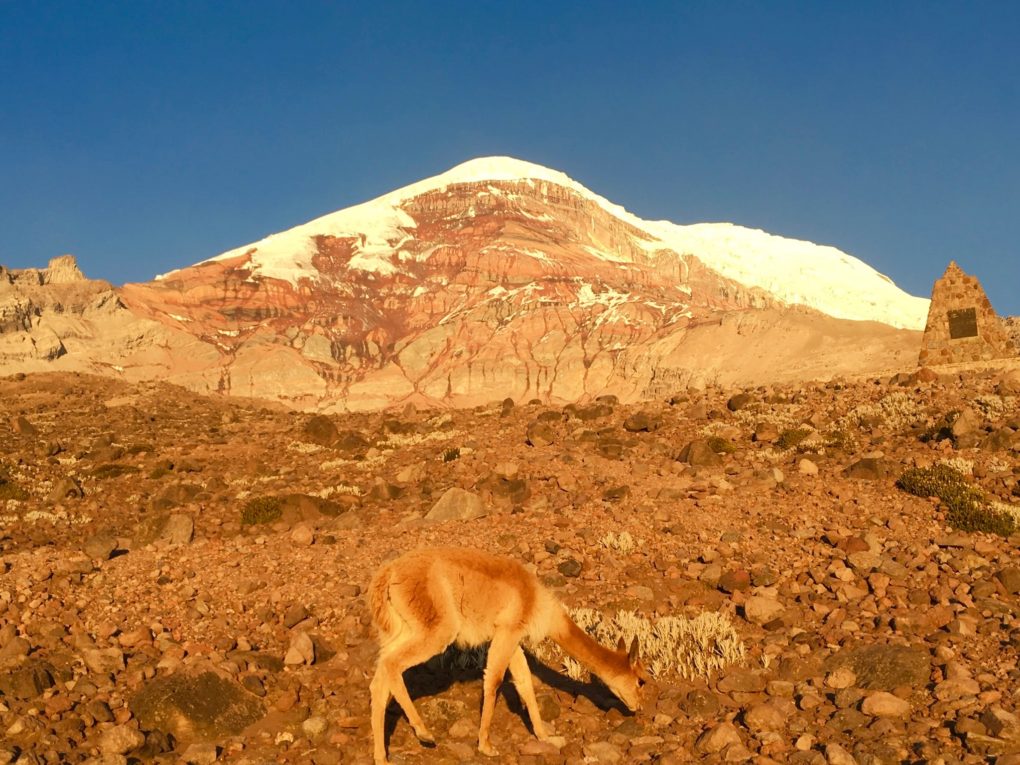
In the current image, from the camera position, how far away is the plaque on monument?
32.2m

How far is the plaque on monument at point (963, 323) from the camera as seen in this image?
106 ft

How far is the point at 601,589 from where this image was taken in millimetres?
10812

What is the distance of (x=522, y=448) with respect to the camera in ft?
67.6

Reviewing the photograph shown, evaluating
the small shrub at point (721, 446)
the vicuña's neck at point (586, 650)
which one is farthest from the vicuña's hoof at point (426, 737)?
the small shrub at point (721, 446)

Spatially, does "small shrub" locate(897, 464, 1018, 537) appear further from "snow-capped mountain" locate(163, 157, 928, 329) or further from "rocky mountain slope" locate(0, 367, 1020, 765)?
"snow-capped mountain" locate(163, 157, 928, 329)

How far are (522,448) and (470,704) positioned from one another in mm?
12392

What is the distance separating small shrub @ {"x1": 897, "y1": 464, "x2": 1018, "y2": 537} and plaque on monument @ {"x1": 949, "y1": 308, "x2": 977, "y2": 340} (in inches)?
823

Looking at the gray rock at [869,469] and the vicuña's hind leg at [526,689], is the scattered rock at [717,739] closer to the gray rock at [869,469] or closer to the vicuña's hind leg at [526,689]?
the vicuña's hind leg at [526,689]

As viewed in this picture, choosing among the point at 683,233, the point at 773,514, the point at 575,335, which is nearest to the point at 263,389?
the point at 575,335

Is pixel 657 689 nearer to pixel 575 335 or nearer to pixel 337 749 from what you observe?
pixel 337 749

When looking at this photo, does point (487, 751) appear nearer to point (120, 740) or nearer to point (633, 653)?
point (633, 653)

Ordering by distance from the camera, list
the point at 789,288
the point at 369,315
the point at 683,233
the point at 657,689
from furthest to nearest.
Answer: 1. the point at 683,233
2. the point at 789,288
3. the point at 369,315
4. the point at 657,689

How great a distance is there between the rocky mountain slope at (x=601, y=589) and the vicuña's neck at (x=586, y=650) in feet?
2.11

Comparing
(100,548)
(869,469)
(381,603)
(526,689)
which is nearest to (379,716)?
(381,603)
